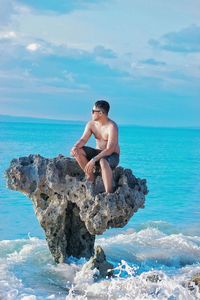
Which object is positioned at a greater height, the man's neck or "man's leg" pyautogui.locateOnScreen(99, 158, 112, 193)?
the man's neck

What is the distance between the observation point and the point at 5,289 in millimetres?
10422

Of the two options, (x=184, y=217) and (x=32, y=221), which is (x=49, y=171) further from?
(x=184, y=217)

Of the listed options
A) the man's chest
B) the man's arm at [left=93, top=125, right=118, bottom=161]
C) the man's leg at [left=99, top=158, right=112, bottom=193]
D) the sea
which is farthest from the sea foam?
the man's chest

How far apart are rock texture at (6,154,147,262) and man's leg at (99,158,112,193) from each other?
0.46 feet

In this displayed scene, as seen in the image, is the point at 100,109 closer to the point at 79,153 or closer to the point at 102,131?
the point at 102,131

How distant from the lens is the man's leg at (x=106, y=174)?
11.1 metres

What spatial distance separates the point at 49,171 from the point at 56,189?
36 cm

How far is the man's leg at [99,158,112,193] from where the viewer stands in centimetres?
1110

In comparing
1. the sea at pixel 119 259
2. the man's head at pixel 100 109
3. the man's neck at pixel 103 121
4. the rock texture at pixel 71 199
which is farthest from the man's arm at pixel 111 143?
the sea at pixel 119 259

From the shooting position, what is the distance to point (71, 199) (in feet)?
38.0

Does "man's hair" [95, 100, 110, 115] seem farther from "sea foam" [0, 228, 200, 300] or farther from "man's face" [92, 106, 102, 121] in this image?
"sea foam" [0, 228, 200, 300]

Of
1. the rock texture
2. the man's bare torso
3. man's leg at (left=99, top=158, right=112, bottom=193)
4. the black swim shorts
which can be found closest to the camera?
the rock texture

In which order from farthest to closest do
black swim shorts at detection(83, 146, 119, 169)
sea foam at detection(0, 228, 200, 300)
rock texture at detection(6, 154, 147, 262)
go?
black swim shorts at detection(83, 146, 119, 169) < rock texture at detection(6, 154, 147, 262) < sea foam at detection(0, 228, 200, 300)

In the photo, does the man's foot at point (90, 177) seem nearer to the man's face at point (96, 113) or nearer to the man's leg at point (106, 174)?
the man's leg at point (106, 174)
